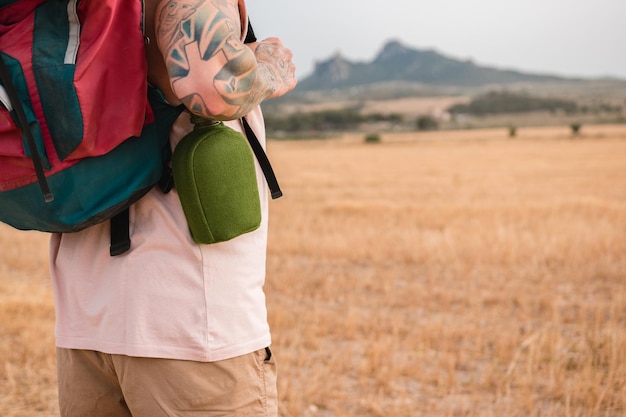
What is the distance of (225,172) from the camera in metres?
1.50

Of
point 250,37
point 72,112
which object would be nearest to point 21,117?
point 72,112

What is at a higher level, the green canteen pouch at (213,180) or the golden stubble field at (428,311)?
the green canteen pouch at (213,180)

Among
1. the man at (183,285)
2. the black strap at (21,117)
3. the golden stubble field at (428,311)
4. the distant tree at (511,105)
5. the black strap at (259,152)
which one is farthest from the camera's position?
the distant tree at (511,105)

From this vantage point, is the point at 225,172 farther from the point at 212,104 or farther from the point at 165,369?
the point at 165,369

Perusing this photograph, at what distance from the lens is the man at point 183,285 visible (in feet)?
4.69

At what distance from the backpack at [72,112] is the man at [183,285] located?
0.09m

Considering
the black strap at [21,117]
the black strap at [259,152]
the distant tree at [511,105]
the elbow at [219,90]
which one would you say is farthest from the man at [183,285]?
the distant tree at [511,105]

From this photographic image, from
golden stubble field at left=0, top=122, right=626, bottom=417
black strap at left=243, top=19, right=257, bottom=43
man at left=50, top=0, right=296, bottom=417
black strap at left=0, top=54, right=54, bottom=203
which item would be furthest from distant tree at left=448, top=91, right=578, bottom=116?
black strap at left=0, top=54, right=54, bottom=203

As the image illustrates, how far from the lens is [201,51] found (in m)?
1.41

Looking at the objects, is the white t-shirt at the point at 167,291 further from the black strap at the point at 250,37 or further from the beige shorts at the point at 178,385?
the black strap at the point at 250,37

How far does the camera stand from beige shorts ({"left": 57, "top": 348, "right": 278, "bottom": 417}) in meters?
1.50

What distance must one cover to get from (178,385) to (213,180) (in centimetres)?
45

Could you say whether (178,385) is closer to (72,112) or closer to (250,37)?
(72,112)

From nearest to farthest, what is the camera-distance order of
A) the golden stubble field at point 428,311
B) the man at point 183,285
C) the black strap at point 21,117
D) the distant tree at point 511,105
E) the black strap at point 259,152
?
the black strap at point 21,117 < the man at point 183,285 < the black strap at point 259,152 < the golden stubble field at point 428,311 < the distant tree at point 511,105
